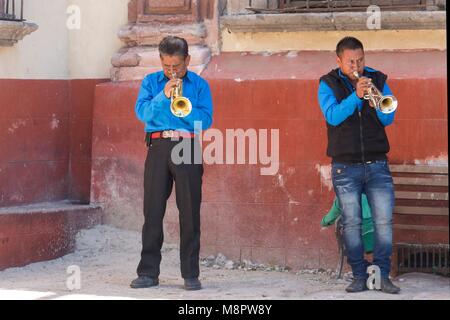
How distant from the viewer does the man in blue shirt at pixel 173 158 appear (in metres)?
7.05

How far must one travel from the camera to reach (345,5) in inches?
332

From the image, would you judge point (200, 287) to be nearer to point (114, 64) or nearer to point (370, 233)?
point (370, 233)

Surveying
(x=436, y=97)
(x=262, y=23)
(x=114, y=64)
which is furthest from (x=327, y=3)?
(x=114, y=64)

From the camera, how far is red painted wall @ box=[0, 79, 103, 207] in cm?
857

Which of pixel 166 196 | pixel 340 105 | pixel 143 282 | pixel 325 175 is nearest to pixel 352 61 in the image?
pixel 340 105

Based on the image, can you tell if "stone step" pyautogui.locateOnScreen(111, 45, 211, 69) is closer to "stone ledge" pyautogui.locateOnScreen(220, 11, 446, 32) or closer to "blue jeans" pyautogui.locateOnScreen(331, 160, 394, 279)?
"stone ledge" pyautogui.locateOnScreen(220, 11, 446, 32)

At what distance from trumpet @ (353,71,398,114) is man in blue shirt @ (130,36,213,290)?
115 centimetres

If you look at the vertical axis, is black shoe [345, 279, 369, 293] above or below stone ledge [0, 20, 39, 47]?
below

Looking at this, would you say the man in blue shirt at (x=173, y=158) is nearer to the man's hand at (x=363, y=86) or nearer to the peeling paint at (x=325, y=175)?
the man's hand at (x=363, y=86)

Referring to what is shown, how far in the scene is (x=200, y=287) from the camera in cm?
728

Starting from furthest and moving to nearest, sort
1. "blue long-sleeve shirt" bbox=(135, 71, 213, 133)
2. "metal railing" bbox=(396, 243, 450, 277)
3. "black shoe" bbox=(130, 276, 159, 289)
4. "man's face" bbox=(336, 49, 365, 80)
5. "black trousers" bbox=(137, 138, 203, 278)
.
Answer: "metal railing" bbox=(396, 243, 450, 277) < "black shoe" bbox=(130, 276, 159, 289) < "black trousers" bbox=(137, 138, 203, 278) < "blue long-sleeve shirt" bbox=(135, 71, 213, 133) < "man's face" bbox=(336, 49, 365, 80)

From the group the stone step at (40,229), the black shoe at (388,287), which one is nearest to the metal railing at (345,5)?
the stone step at (40,229)

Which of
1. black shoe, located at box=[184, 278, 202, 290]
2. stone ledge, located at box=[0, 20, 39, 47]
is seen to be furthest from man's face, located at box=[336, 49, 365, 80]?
stone ledge, located at box=[0, 20, 39, 47]

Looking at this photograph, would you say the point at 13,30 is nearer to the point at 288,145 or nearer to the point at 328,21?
the point at 288,145
